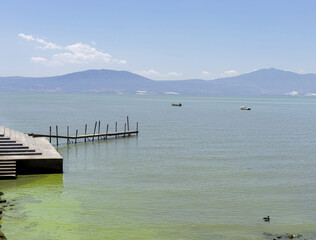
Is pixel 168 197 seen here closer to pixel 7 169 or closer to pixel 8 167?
pixel 7 169

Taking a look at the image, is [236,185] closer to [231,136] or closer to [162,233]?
[162,233]

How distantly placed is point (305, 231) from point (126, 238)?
8.92 m

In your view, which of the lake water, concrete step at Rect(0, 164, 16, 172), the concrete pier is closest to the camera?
the lake water

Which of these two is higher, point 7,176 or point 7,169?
point 7,169

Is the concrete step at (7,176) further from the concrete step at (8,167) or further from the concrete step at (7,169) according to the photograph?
the concrete step at (8,167)

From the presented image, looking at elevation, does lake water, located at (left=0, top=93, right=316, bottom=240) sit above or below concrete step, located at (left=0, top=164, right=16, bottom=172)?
below

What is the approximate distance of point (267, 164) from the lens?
128 ft

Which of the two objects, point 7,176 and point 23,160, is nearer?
point 7,176

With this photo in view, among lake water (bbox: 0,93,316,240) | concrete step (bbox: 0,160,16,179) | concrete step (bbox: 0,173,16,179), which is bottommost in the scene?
lake water (bbox: 0,93,316,240)

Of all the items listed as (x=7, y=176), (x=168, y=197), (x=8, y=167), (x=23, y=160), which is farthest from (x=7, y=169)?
(x=168, y=197)

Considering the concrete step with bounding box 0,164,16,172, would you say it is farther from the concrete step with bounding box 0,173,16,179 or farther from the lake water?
the lake water

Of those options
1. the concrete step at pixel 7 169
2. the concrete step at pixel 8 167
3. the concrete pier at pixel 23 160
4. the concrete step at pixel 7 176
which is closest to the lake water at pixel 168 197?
the concrete step at pixel 7 176

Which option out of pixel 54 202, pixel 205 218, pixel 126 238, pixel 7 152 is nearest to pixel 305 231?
pixel 205 218

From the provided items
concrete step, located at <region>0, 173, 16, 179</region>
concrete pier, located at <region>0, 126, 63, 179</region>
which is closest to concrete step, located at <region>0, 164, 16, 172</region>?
concrete pier, located at <region>0, 126, 63, 179</region>
